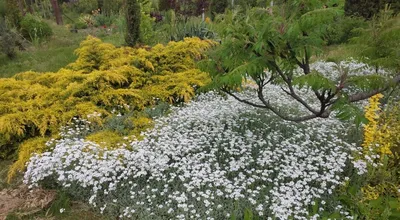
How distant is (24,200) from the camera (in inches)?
154

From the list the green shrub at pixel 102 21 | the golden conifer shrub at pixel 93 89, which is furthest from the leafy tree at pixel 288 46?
the green shrub at pixel 102 21

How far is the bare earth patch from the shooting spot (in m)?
3.74

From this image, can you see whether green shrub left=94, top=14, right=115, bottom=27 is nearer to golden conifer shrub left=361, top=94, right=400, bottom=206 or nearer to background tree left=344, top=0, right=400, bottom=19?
background tree left=344, top=0, right=400, bottom=19

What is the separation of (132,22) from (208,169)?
5538 millimetres

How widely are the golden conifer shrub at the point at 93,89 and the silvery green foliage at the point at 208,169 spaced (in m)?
0.66

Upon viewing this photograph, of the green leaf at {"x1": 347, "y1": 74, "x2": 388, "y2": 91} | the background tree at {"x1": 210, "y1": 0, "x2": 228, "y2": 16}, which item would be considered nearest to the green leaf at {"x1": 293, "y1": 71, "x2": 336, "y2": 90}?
the green leaf at {"x1": 347, "y1": 74, "x2": 388, "y2": 91}

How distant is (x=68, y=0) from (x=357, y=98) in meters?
23.9

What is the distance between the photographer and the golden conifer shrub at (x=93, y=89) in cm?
482

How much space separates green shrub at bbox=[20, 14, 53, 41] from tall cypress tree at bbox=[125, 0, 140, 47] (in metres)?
4.51

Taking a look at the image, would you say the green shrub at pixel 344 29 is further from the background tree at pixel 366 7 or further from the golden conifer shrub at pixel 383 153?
the golden conifer shrub at pixel 383 153

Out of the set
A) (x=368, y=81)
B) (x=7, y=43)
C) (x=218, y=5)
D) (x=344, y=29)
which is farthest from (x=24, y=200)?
(x=218, y=5)

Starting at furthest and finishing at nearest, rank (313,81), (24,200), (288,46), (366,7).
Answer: (366,7) < (24,200) < (288,46) < (313,81)

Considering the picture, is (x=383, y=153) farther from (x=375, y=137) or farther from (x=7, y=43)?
(x=7, y=43)

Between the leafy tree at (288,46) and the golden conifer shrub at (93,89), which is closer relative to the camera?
the leafy tree at (288,46)
